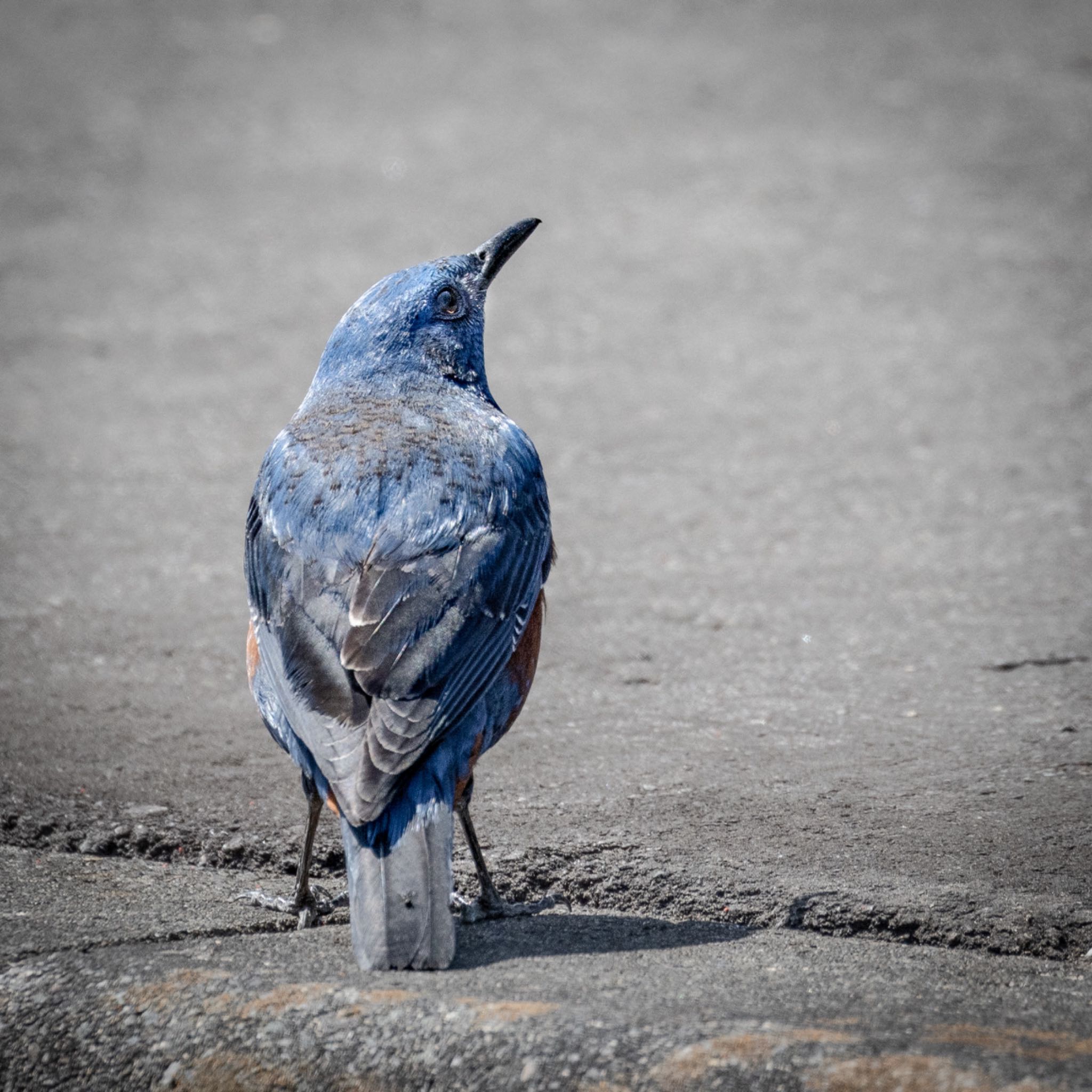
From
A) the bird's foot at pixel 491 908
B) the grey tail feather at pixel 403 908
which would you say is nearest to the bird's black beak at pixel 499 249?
the bird's foot at pixel 491 908

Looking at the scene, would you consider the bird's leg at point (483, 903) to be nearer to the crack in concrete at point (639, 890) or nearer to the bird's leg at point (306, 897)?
the crack in concrete at point (639, 890)

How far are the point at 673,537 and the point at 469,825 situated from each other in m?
3.00

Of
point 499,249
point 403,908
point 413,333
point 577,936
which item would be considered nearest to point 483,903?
point 577,936

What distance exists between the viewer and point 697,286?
9.03 m

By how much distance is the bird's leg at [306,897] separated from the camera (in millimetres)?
3395

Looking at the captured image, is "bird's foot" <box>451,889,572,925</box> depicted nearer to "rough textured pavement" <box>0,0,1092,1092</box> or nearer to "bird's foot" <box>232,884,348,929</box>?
"rough textured pavement" <box>0,0,1092,1092</box>

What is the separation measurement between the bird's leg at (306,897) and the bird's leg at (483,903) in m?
0.31

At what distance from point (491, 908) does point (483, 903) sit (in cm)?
3

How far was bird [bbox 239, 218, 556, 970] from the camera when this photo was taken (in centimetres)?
291

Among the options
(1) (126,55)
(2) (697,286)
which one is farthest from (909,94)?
(1) (126,55)

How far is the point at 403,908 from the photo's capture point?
2838mm

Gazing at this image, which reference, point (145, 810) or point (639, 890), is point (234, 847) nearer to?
point (145, 810)

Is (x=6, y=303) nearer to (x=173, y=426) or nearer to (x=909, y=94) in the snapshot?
(x=173, y=426)

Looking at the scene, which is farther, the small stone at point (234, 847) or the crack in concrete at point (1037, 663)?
the crack in concrete at point (1037, 663)
